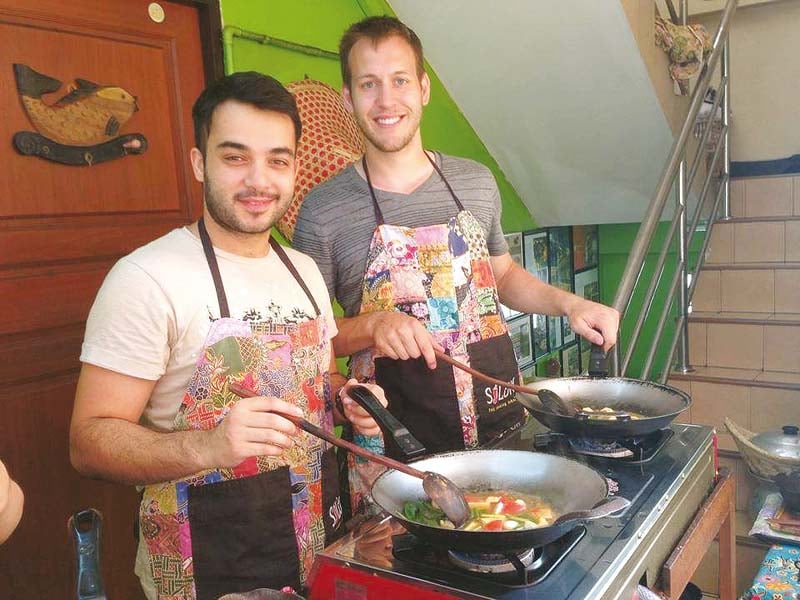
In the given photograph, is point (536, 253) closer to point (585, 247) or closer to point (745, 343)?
point (585, 247)

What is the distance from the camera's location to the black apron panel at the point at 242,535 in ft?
4.31

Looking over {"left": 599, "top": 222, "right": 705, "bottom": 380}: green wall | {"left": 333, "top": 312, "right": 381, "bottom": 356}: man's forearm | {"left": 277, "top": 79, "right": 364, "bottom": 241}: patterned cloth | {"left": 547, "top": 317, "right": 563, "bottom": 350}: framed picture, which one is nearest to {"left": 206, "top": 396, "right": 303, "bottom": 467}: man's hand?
{"left": 333, "top": 312, "right": 381, "bottom": 356}: man's forearm

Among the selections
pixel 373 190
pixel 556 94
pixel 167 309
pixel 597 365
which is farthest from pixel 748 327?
pixel 167 309

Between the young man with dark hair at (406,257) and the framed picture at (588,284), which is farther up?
the young man with dark hair at (406,257)

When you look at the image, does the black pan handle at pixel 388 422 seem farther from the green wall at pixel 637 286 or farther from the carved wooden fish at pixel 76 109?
the green wall at pixel 637 286

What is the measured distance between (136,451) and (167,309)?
0.88ft

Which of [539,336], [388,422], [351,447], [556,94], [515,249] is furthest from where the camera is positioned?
[539,336]

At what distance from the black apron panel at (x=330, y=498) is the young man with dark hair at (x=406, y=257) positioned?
21 centimetres

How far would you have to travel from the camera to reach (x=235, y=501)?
4.36 feet

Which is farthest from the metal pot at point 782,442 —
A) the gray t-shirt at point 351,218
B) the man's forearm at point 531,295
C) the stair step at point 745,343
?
the gray t-shirt at point 351,218

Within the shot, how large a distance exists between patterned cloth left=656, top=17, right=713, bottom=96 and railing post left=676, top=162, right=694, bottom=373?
600mm

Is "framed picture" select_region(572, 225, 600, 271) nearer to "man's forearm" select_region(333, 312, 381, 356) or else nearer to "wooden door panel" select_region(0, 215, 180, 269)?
"wooden door panel" select_region(0, 215, 180, 269)

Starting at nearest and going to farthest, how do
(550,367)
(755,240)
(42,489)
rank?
(42,489) < (755,240) < (550,367)

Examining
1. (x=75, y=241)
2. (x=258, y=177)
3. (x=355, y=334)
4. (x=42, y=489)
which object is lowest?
(x=42, y=489)
